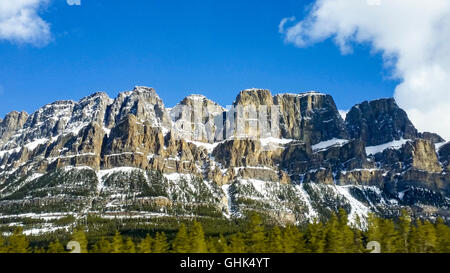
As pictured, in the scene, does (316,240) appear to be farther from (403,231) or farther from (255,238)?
(403,231)

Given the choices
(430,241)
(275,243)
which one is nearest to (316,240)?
(275,243)

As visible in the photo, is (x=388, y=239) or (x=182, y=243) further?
(x=388, y=239)

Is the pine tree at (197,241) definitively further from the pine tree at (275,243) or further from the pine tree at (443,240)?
the pine tree at (443,240)

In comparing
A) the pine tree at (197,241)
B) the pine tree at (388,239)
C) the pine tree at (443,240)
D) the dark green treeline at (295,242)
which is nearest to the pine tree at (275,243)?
the dark green treeline at (295,242)

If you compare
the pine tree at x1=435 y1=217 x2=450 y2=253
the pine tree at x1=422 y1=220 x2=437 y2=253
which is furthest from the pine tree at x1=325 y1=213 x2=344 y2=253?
the pine tree at x1=435 y1=217 x2=450 y2=253

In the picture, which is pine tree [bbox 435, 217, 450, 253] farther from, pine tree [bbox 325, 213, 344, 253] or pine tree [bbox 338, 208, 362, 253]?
pine tree [bbox 325, 213, 344, 253]

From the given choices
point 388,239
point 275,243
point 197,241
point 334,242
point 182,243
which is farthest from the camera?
point 388,239

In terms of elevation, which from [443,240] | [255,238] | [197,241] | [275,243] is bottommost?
[443,240]

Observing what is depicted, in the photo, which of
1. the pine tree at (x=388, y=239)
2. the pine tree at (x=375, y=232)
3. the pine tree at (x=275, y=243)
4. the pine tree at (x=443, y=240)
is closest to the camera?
the pine tree at (x=275, y=243)

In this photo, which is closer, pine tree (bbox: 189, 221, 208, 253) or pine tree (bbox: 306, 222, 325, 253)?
pine tree (bbox: 189, 221, 208, 253)

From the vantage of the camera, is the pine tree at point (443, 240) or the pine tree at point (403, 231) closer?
the pine tree at point (443, 240)

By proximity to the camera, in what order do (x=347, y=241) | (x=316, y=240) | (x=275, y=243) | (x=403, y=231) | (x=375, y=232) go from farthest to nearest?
(x=403, y=231), (x=316, y=240), (x=375, y=232), (x=347, y=241), (x=275, y=243)
